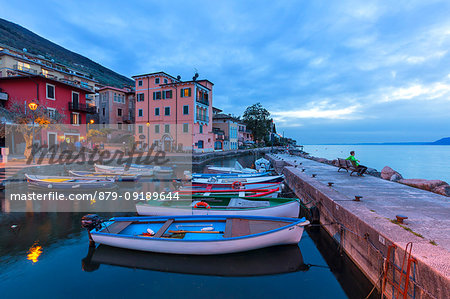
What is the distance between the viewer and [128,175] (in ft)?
61.6

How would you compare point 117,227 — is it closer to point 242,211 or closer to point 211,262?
point 211,262

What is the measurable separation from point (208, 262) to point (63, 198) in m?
12.0

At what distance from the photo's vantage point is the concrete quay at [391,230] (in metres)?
3.75

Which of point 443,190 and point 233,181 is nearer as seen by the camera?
point 443,190

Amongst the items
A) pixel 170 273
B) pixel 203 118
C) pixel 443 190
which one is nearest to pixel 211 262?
pixel 170 273

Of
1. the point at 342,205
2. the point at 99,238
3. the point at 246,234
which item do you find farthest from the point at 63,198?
the point at 342,205

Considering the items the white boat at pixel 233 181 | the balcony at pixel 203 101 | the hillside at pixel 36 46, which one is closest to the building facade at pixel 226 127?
the balcony at pixel 203 101

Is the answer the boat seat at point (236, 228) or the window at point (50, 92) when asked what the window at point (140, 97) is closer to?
the window at point (50, 92)

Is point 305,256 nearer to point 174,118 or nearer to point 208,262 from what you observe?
point 208,262

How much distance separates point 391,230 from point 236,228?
167 inches

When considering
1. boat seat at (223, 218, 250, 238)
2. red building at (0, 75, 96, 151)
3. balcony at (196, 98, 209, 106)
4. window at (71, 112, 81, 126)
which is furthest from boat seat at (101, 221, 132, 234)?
balcony at (196, 98, 209, 106)

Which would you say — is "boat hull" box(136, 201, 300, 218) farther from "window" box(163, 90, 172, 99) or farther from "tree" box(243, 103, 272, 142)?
"tree" box(243, 103, 272, 142)

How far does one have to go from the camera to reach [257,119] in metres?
73.6

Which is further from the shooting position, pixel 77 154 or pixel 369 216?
pixel 77 154
